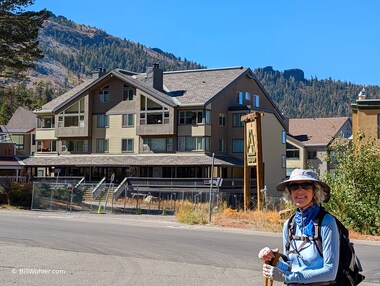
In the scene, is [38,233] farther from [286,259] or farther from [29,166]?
[29,166]

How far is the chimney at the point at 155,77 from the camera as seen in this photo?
5988 cm

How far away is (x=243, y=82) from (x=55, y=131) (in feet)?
66.8

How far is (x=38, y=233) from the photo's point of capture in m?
19.9

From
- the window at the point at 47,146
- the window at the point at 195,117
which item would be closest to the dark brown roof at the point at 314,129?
the window at the point at 195,117

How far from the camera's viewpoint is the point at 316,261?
14.8ft

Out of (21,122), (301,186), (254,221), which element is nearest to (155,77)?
(21,122)

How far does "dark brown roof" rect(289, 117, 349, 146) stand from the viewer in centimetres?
7869

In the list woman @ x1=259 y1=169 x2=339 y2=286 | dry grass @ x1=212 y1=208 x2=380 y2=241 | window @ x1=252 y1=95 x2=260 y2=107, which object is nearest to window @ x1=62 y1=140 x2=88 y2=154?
window @ x1=252 y1=95 x2=260 y2=107

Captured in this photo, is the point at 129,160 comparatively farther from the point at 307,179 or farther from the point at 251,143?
the point at 307,179

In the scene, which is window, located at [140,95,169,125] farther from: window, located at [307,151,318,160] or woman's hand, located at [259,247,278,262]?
woman's hand, located at [259,247,278,262]

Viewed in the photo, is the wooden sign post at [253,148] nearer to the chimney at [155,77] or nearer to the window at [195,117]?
the window at [195,117]

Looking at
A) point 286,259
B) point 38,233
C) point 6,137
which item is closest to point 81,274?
point 286,259

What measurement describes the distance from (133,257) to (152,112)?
44265mm

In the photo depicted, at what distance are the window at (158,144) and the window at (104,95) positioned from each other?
22.0ft
